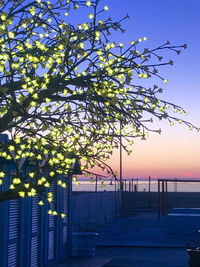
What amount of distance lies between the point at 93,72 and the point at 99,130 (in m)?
1.70

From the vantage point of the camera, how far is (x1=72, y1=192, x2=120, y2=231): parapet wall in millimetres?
29297

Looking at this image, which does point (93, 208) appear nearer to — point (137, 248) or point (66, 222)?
point (137, 248)

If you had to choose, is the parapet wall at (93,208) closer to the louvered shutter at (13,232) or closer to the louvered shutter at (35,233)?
the louvered shutter at (35,233)

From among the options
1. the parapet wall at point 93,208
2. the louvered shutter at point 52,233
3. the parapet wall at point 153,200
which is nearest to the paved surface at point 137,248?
the louvered shutter at point 52,233

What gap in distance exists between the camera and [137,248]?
75.6 feet

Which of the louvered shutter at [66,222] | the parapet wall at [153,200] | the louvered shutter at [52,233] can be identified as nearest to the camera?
the louvered shutter at [52,233]

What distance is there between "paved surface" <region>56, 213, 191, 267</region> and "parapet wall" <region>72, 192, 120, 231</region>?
3.50 ft

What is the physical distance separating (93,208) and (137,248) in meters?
10.7

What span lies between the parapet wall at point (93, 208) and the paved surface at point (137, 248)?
107 cm

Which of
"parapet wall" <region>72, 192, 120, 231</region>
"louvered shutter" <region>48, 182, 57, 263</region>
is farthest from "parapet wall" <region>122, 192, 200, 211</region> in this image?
"louvered shutter" <region>48, 182, 57, 263</region>

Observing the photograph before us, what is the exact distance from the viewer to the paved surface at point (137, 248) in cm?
1852

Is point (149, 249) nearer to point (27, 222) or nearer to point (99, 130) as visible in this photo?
point (27, 222)

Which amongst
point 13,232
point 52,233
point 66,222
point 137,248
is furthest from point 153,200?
point 13,232

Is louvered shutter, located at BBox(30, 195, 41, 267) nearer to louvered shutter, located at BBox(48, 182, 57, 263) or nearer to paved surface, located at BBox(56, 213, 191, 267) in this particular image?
louvered shutter, located at BBox(48, 182, 57, 263)
